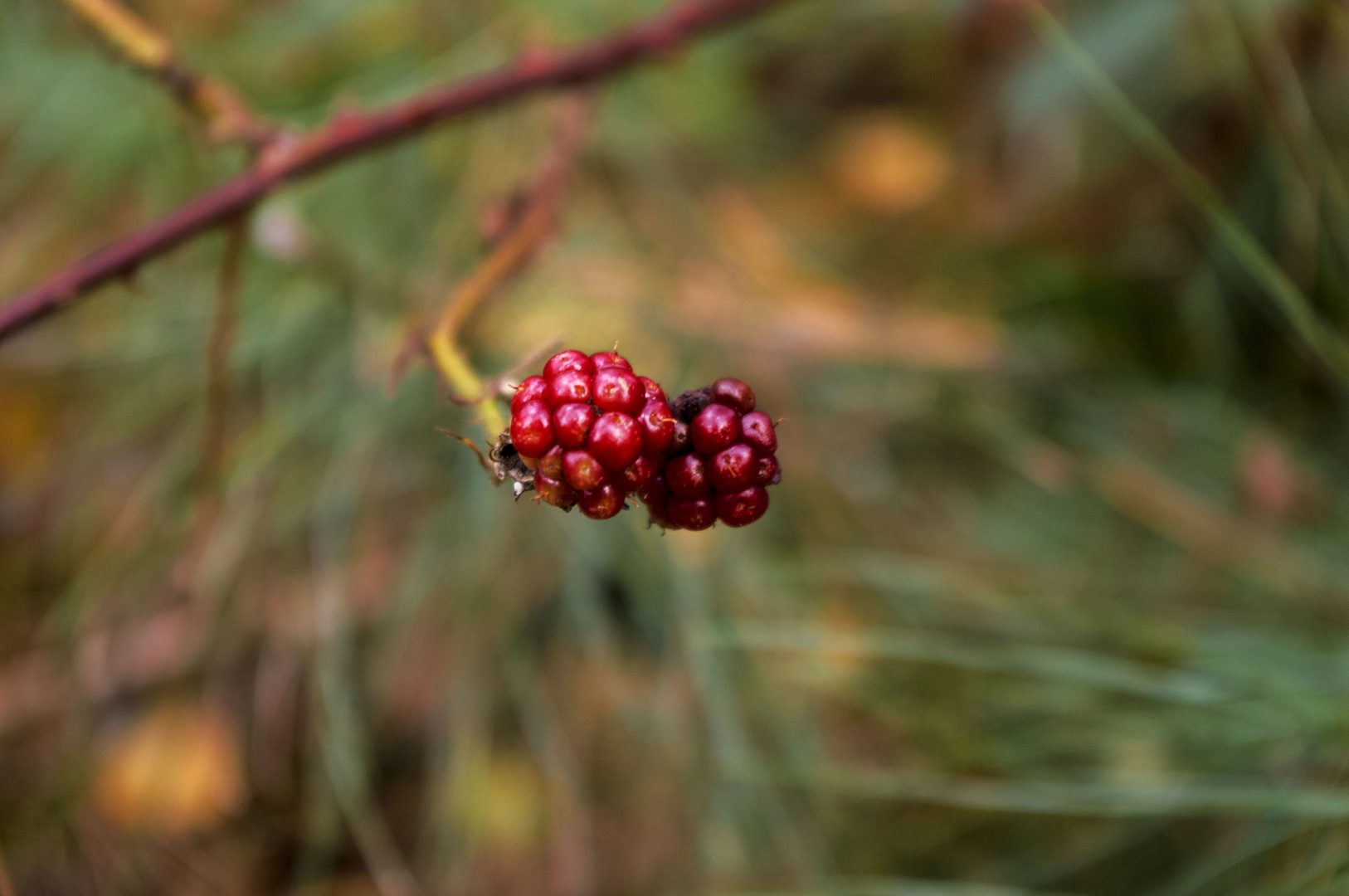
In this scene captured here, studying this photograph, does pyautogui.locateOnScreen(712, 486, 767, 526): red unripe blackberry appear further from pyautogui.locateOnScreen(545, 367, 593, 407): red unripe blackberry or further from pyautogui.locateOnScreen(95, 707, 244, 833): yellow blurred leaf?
pyautogui.locateOnScreen(95, 707, 244, 833): yellow blurred leaf

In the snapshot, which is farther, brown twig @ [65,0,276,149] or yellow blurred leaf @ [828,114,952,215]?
yellow blurred leaf @ [828,114,952,215]

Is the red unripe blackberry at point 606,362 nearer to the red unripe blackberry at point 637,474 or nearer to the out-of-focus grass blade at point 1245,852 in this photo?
Answer: the red unripe blackberry at point 637,474

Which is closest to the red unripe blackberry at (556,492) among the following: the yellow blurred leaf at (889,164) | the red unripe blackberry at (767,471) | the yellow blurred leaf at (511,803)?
the red unripe blackberry at (767,471)

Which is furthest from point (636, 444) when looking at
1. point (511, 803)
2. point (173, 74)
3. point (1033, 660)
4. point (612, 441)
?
point (511, 803)

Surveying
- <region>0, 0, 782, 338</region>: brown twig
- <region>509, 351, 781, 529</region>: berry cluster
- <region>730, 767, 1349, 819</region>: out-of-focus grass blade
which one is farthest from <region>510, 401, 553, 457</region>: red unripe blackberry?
<region>730, 767, 1349, 819</region>: out-of-focus grass blade

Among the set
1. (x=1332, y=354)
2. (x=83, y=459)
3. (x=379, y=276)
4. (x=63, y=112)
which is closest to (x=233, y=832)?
(x=83, y=459)
